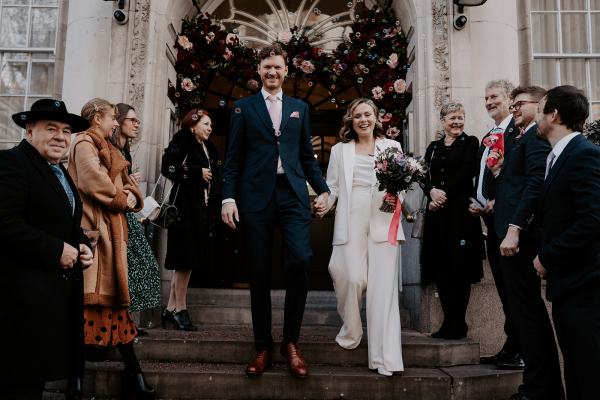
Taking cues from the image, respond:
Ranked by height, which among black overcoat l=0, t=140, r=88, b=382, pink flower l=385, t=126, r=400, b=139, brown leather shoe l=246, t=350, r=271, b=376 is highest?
pink flower l=385, t=126, r=400, b=139

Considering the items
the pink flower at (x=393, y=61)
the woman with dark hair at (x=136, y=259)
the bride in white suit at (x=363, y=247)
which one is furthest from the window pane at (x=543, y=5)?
the woman with dark hair at (x=136, y=259)

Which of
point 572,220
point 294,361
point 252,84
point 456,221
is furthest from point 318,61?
point 572,220

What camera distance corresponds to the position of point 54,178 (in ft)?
10.4

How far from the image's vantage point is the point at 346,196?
16.0 ft

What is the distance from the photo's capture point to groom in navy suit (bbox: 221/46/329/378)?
14.0 feet

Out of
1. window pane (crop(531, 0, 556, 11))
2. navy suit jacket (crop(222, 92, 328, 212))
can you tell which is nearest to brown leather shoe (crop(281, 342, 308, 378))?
navy suit jacket (crop(222, 92, 328, 212))

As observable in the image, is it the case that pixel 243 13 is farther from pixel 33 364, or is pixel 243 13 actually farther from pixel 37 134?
pixel 33 364

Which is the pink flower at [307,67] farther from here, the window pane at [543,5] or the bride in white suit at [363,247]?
the window pane at [543,5]

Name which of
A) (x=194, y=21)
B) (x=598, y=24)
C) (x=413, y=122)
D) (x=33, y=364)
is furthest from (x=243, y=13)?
(x=33, y=364)

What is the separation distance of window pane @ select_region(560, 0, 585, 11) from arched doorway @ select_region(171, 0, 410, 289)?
2.84 metres

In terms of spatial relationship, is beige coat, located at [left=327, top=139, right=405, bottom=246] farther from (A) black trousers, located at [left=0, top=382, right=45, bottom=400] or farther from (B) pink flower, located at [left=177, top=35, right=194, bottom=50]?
(B) pink flower, located at [left=177, top=35, right=194, bottom=50]

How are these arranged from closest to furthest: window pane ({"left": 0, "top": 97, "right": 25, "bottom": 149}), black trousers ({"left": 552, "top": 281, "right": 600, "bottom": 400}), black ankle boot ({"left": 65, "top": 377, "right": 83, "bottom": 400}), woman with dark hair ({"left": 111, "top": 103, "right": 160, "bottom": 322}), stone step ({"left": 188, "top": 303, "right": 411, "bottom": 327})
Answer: black trousers ({"left": 552, "top": 281, "right": 600, "bottom": 400}) < black ankle boot ({"left": 65, "top": 377, "right": 83, "bottom": 400}) < woman with dark hair ({"left": 111, "top": 103, "right": 160, "bottom": 322}) < stone step ({"left": 188, "top": 303, "right": 411, "bottom": 327}) < window pane ({"left": 0, "top": 97, "right": 25, "bottom": 149})

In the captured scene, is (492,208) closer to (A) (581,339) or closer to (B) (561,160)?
(B) (561,160)

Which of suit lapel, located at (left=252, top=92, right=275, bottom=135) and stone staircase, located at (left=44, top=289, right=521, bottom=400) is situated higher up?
suit lapel, located at (left=252, top=92, right=275, bottom=135)
